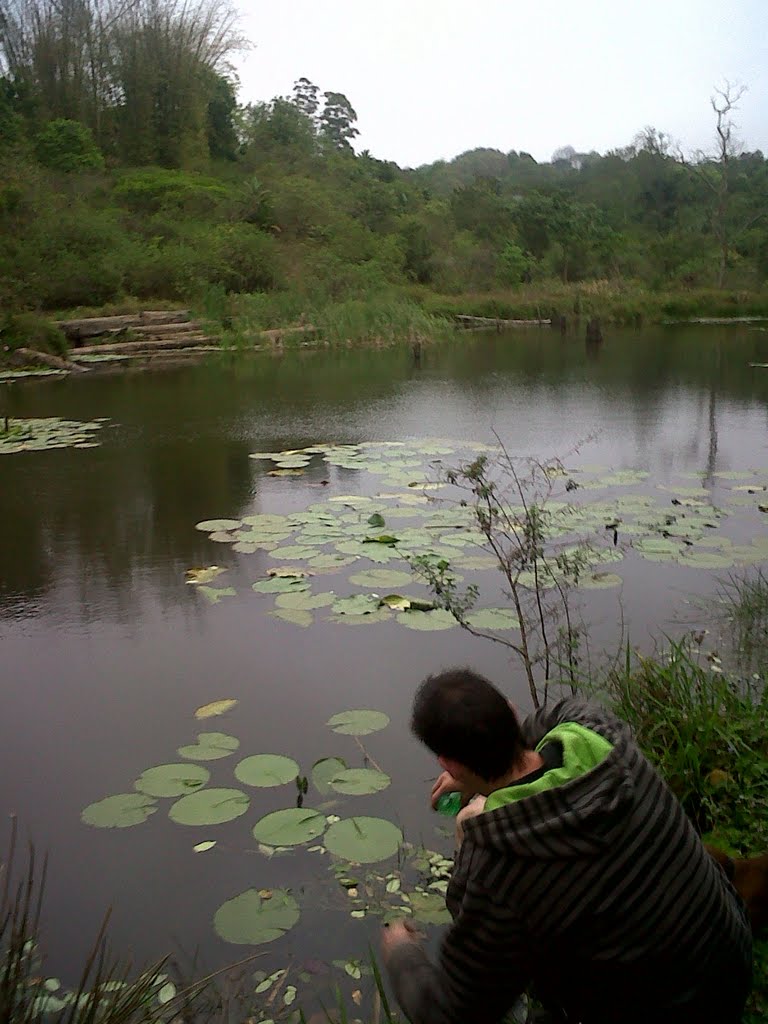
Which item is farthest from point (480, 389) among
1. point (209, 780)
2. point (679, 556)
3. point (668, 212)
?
point (668, 212)

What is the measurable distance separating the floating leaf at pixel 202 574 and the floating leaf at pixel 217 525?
634mm

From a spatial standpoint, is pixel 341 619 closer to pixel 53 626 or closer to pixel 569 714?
pixel 53 626

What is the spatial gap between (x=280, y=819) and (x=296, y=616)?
5.04ft

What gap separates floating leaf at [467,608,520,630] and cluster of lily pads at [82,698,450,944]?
87 cm

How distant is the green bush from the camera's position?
24.7 metres

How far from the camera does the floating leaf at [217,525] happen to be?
5.34 metres

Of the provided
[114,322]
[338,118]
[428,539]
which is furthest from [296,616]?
[338,118]

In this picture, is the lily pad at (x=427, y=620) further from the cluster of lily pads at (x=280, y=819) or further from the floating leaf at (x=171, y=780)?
the floating leaf at (x=171, y=780)

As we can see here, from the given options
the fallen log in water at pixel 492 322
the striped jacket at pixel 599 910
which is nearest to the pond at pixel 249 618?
the striped jacket at pixel 599 910

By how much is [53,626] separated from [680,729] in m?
2.71

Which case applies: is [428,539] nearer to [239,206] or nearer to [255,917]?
[255,917]

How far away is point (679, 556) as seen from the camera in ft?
15.1

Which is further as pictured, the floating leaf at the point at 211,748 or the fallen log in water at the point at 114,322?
the fallen log in water at the point at 114,322

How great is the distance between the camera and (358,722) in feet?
10.3
